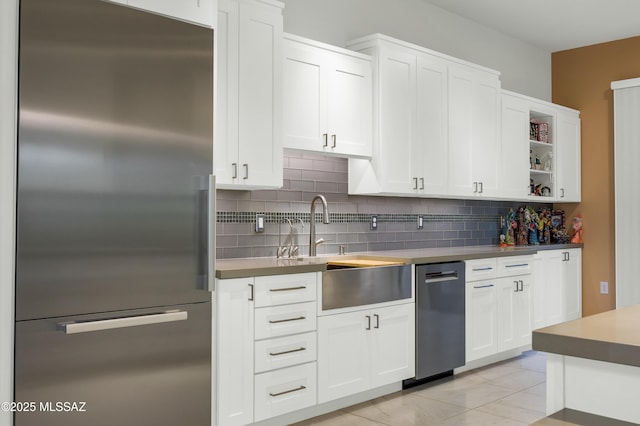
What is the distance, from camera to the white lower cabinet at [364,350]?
3322 millimetres

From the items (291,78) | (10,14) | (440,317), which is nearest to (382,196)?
(440,317)

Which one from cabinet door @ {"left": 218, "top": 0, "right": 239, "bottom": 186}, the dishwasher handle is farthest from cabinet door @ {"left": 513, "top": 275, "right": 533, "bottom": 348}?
cabinet door @ {"left": 218, "top": 0, "right": 239, "bottom": 186}

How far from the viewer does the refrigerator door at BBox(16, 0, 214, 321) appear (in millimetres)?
2061

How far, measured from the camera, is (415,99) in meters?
4.41

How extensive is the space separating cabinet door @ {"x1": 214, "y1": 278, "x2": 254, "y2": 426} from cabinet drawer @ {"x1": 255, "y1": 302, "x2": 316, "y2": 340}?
62mm

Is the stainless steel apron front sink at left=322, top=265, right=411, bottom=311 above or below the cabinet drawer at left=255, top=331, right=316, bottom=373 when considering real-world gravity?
above

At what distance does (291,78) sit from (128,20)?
56.5 inches

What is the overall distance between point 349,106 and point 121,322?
2.31 metres

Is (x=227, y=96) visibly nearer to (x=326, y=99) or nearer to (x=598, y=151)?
(x=326, y=99)

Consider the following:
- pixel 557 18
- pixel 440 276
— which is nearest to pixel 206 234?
pixel 440 276

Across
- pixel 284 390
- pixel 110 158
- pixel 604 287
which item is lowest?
pixel 284 390

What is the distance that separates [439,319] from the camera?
402cm

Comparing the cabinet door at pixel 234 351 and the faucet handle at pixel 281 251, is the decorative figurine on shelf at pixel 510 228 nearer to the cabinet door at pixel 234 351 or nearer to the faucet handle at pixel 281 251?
the faucet handle at pixel 281 251

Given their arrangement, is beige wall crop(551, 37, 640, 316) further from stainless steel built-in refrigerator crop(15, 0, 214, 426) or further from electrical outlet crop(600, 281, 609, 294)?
stainless steel built-in refrigerator crop(15, 0, 214, 426)
